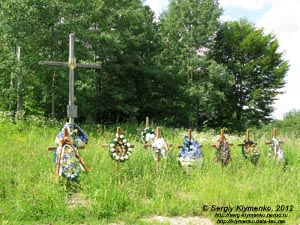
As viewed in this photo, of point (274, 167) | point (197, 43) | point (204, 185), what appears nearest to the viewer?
point (204, 185)

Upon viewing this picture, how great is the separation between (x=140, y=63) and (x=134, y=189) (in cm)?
1527

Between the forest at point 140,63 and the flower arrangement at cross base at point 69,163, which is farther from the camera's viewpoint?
the forest at point 140,63

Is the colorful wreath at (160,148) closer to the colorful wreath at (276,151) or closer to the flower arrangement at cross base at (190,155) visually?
the flower arrangement at cross base at (190,155)

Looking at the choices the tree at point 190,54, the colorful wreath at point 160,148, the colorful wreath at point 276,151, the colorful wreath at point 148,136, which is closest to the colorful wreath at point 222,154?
the colorful wreath at point 160,148

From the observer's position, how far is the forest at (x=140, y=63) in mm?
13516

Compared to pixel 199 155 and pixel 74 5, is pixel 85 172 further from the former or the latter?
pixel 74 5

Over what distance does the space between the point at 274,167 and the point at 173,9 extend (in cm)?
1850

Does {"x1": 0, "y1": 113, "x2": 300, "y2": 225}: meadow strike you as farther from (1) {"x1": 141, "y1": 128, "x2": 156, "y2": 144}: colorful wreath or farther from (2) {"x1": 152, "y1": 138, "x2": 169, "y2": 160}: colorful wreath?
(1) {"x1": 141, "y1": 128, "x2": 156, "y2": 144}: colorful wreath

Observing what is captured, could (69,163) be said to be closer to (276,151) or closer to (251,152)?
(251,152)

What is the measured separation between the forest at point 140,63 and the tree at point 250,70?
0.23 feet

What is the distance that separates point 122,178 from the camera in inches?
227

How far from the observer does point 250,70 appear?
82.1 feet

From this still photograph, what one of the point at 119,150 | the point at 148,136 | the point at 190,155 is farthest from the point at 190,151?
the point at 148,136

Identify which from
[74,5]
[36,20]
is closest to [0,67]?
[36,20]
